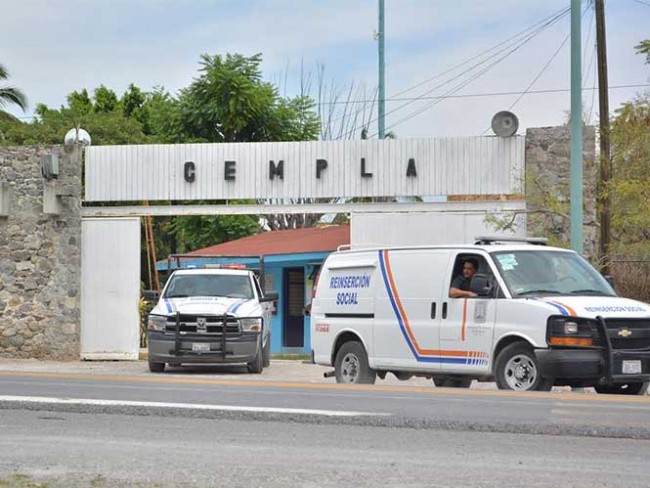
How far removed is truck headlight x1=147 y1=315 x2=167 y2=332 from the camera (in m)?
19.8

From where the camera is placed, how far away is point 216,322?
1973 cm

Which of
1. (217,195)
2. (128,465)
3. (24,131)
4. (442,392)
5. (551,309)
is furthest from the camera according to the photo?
(24,131)

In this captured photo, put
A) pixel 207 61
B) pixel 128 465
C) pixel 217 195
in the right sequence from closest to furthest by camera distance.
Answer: pixel 128 465, pixel 217 195, pixel 207 61

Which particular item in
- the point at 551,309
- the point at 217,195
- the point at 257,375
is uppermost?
the point at 217,195

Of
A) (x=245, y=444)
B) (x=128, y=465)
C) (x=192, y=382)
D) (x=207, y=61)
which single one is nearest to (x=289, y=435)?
(x=245, y=444)

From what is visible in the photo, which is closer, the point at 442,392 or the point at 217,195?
the point at 442,392

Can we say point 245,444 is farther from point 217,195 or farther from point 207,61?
point 207,61

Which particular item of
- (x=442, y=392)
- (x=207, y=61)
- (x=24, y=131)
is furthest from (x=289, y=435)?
(x=24, y=131)

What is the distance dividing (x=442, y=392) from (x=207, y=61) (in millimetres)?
27252

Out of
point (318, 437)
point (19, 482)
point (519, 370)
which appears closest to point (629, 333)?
point (519, 370)

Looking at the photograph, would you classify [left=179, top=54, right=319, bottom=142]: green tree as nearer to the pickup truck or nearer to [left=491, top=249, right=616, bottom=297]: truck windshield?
the pickup truck

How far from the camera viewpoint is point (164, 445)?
8453mm

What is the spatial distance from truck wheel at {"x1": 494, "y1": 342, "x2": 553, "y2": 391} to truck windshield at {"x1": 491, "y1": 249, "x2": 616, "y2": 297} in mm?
720

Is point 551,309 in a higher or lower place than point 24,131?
lower
